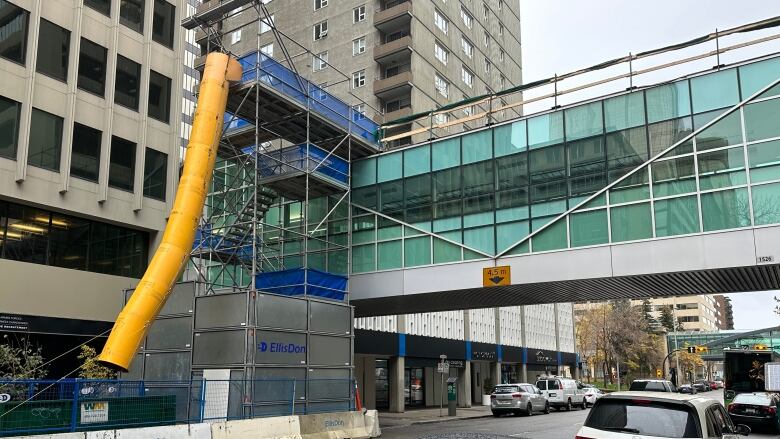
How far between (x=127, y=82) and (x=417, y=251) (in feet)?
44.7

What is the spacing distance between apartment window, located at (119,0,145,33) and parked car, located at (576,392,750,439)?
2566 cm

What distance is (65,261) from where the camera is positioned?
25.3 meters

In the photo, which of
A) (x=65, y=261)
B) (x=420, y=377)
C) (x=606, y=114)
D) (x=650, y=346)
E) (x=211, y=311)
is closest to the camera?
(x=211, y=311)

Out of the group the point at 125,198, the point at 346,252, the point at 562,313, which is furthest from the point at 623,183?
the point at 562,313

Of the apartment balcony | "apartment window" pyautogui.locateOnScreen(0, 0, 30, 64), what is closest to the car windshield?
"apartment window" pyautogui.locateOnScreen(0, 0, 30, 64)

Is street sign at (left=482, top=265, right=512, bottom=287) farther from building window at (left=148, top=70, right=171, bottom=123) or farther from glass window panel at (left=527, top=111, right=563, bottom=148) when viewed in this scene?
building window at (left=148, top=70, right=171, bottom=123)

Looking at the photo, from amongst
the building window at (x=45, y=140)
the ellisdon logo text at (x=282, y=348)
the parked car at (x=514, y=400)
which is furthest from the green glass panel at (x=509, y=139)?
the building window at (x=45, y=140)

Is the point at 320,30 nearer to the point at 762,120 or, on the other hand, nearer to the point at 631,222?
the point at 631,222

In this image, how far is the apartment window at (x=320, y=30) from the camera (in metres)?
54.6

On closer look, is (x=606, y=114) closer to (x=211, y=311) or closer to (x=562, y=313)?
(x=211, y=311)

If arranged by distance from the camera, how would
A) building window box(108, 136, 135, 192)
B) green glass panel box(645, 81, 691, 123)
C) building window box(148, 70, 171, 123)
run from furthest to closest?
building window box(148, 70, 171, 123) < building window box(108, 136, 135, 192) < green glass panel box(645, 81, 691, 123)

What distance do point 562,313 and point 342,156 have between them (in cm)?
4514

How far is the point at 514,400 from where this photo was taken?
34.7 m

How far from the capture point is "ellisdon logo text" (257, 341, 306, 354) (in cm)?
1875
